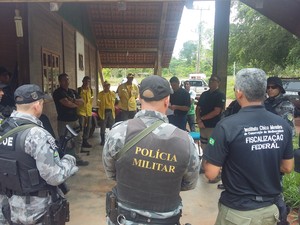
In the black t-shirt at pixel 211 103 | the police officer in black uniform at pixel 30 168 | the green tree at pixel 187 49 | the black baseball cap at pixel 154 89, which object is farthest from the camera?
the green tree at pixel 187 49

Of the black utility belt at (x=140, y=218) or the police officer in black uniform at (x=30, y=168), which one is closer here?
the black utility belt at (x=140, y=218)

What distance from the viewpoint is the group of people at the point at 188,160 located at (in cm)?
188

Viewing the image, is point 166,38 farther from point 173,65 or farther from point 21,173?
point 173,65

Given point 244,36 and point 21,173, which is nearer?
point 21,173

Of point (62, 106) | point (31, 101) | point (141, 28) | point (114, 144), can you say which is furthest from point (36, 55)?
point (141, 28)

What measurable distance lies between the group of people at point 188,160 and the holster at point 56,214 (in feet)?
1.83

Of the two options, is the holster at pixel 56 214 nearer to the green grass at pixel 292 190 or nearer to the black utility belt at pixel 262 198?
the black utility belt at pixel 262 198

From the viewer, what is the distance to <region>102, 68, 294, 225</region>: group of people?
1.88 meters

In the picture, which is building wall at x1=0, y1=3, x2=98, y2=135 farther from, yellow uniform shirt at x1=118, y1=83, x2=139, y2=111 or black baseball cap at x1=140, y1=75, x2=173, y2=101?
black baseball cap at x1=140, y1=75, x2=173, y2=101

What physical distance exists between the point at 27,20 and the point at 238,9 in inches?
575

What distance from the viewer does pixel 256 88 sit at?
2.13 meters

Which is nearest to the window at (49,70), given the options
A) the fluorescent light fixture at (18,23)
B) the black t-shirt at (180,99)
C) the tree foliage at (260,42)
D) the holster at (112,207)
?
the fluorescent light fixture at (18,23)

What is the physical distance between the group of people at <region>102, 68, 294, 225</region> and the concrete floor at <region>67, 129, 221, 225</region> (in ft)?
6.17

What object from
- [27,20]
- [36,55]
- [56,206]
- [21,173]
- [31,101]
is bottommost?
[56,206]
